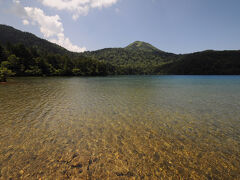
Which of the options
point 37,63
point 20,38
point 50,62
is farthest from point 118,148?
point 20,38

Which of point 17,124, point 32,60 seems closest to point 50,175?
point 17,124

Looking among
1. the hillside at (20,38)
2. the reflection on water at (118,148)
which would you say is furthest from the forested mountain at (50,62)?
Result: the reflection on water at (118,148)

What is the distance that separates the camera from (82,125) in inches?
341

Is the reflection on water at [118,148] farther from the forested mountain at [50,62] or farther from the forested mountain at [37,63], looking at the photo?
the forested mountain at [50,62]

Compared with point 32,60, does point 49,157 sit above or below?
below

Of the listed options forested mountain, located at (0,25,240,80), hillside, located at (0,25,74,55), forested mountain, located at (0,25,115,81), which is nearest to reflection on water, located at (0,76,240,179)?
forested mountain, located at (0,25,115,81)

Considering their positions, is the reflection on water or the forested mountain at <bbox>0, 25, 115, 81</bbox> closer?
the reflection on water

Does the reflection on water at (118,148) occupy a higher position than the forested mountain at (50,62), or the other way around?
the forested mountain at (50,62)

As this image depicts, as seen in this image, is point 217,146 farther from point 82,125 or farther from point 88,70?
point 88,70

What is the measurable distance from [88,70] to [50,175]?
125m

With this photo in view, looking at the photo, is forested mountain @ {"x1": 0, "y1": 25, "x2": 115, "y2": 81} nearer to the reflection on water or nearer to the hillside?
the reflection on water

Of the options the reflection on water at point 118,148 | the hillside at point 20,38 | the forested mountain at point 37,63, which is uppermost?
the hillside at point 20,38

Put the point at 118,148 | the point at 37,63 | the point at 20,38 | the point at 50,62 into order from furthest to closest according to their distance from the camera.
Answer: the point at 20,38 → the point at 50,62 → the point at 37,63 → the point at 118,148

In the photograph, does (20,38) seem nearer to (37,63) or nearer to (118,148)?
(37,63)
